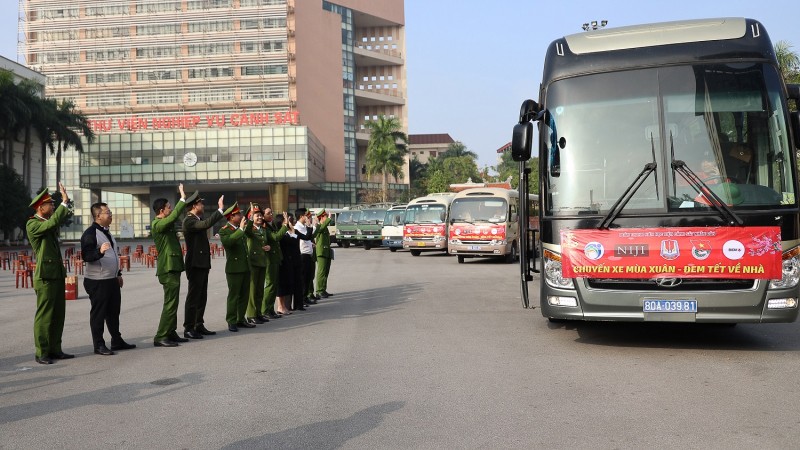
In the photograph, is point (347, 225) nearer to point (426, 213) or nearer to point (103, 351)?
point (426, 213)

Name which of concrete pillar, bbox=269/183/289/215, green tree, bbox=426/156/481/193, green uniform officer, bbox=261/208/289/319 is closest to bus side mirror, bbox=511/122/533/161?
green uniform officer, bbox=261/208/289/319

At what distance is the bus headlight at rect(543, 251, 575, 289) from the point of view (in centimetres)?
820

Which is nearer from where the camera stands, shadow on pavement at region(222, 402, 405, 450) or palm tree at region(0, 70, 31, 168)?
shadow on pavement at region(222, 402, 405, 450)

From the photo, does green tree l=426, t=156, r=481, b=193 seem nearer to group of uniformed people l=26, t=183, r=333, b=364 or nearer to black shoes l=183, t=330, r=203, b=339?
group of uniformed people l=26, t=183, r=333, b=364

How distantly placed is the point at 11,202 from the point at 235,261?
157ft

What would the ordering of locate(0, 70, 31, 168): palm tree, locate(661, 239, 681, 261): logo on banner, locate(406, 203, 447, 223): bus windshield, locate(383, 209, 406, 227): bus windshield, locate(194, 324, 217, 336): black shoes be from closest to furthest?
1. locate(661, 239, 681, 261): logo on banner
2. locate(194, 324, 217, 336): black shoes
3. locate(406, 203, 447, 223): bus windshield
4. locate(383, 209, 406, 227): bus windshield
5. locate(0, 70, 31, 168): palm tree

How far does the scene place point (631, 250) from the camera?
25.7ft

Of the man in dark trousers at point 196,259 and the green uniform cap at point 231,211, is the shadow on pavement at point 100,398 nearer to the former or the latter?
the man in dark trousers at point 196,259

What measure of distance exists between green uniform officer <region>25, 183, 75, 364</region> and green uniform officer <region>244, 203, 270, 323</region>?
307 cm

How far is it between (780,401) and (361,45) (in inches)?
3986

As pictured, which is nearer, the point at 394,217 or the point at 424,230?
the point at 424,230

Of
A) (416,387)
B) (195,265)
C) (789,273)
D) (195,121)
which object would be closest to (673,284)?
(789,273)

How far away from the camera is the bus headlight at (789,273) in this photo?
759cm

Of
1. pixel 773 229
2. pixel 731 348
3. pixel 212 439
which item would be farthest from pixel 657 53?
pixel 212 439
